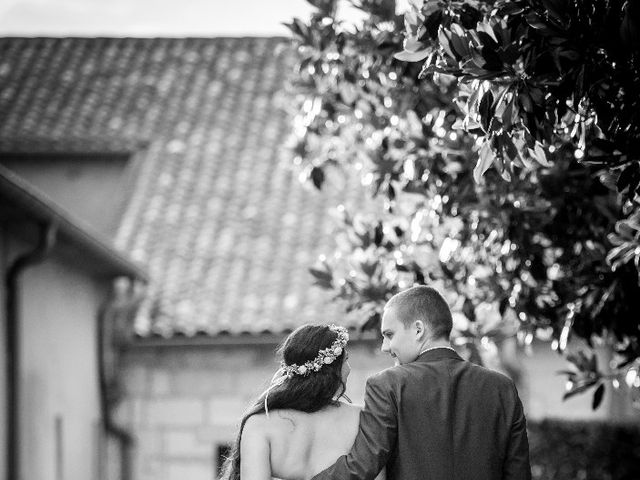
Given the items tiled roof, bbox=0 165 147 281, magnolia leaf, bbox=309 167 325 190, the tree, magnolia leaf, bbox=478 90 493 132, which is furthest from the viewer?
tiled roof, bbox=0 165 147 281

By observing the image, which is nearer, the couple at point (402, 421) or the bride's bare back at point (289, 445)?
the couple at point (402, 421)

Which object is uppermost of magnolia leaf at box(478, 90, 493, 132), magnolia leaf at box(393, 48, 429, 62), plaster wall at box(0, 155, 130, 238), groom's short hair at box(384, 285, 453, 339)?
plaster wall at box(0, 155, 130, 238)

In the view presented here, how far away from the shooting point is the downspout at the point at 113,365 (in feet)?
44.3

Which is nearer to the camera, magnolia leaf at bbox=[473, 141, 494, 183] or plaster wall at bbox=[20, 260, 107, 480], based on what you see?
magnolia leaf at bbox=[473, 141, 494, 183]

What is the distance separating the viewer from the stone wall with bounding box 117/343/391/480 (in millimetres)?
13734

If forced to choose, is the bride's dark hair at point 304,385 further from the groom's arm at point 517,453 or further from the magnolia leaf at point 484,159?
the magnolia leaf at point 484,159

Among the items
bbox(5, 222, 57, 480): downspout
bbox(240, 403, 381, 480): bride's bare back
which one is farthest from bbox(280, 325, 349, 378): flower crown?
bbox(5, 222, 57, 480): downspout

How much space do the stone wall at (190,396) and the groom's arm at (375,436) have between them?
888 cm

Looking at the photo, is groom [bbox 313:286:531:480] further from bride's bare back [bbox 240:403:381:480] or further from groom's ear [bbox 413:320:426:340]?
bride's bare back [bbox 240:403:381:480]

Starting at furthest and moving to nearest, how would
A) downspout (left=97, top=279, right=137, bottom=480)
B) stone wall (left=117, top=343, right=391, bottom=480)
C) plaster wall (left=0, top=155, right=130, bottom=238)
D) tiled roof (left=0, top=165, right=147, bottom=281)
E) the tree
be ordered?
plaster wall (left=0, top=155, right=130, bottom=238)
stone wall (left=117, top=343, right=391, bottom=480)
downspout (left=97, top=279, right=137, bottom=480)
tiled roof (left=0, top=165, right=147, bottom=281)
the tree

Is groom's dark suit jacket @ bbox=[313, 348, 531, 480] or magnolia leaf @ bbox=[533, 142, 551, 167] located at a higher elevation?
magnolia leaf @ bbox=[533, 142, 551, 167]

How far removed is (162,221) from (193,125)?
2.46m

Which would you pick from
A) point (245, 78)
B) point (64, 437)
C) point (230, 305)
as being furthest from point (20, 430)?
point (245, 78)

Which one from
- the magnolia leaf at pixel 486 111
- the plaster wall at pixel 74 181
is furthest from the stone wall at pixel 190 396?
the magnolia leaf at pixel 486 111
